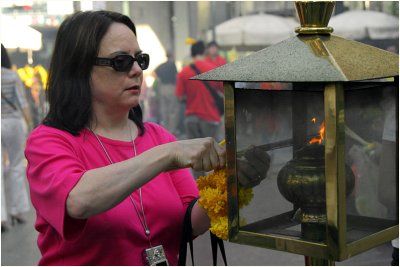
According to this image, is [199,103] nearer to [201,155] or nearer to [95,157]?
[95,157]

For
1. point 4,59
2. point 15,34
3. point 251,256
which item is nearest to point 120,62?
point 251,256

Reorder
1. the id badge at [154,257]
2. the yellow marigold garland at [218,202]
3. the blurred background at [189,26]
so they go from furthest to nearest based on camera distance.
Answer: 1. the blurred background at [189,26]
2. the id badge at [154,257]
3. the yellow marigold garland at [218,202]

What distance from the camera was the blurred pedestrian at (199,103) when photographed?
986cm

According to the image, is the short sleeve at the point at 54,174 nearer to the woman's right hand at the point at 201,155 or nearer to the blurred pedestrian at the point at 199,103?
the woman's right hand at the point at 201,155

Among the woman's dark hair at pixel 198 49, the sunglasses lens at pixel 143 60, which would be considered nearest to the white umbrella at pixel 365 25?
the woman's dark hair at pixel 198 49

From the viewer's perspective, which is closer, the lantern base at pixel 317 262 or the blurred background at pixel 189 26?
the lantern base at pixel 317 262

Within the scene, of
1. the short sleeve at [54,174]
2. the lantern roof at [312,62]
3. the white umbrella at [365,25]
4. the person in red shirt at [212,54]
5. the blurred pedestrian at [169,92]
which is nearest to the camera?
the lantern roof at [312,62]

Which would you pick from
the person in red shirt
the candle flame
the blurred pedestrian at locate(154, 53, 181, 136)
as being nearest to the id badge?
the candle flame

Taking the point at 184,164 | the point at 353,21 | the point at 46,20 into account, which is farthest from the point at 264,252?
the point at 46,20

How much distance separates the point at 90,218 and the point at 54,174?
0.19m

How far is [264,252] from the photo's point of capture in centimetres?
608

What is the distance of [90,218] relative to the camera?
2.31 metres

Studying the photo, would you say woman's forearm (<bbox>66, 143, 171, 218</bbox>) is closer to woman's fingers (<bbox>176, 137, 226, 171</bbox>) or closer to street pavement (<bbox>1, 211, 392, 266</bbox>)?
woman's fingers (<bbox>176, 137, 226, 171</bbox>)

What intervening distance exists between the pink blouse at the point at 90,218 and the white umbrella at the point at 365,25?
31.6 ft
